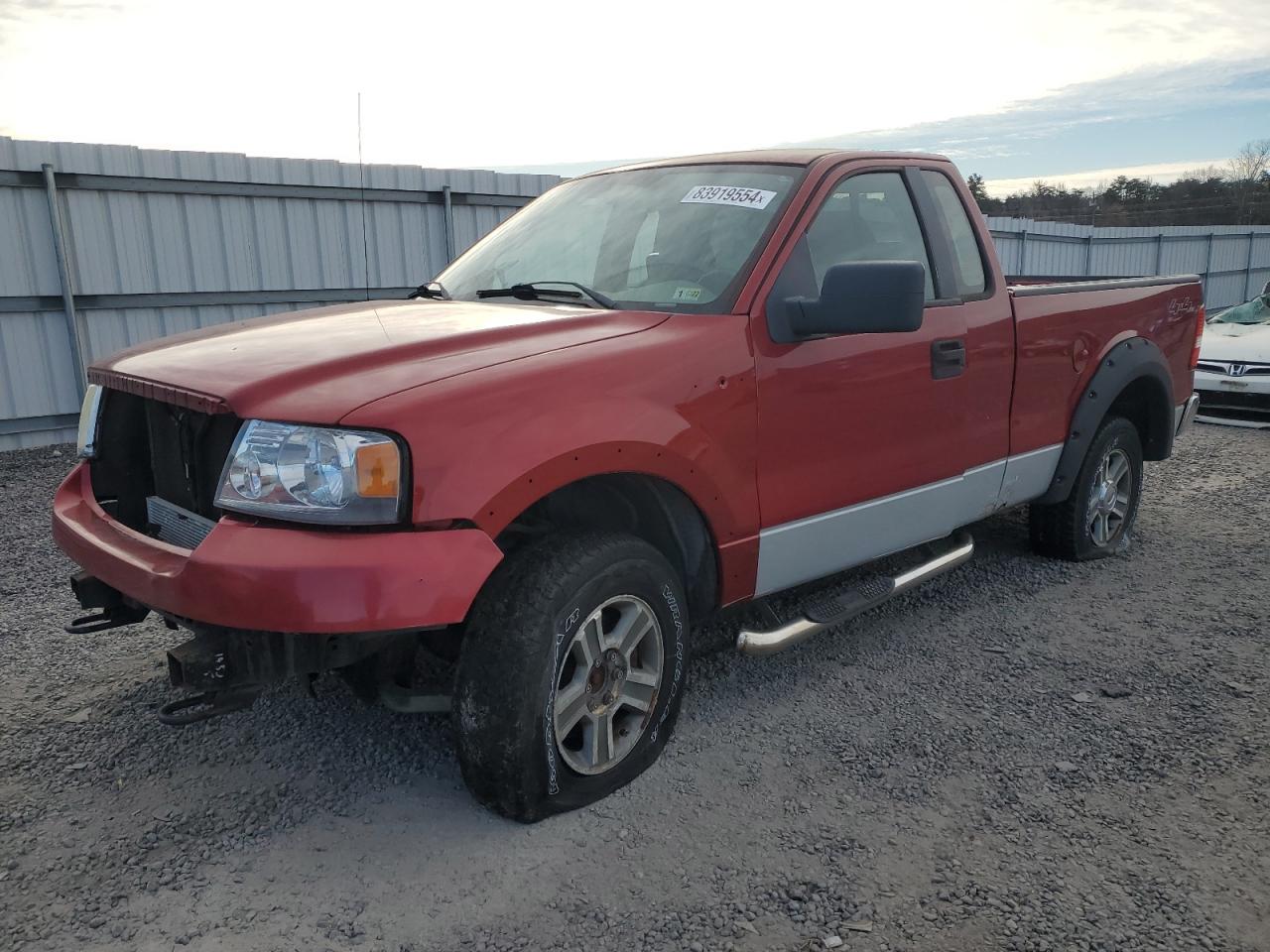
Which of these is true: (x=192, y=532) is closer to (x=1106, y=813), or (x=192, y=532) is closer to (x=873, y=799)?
(x=873, y=799)

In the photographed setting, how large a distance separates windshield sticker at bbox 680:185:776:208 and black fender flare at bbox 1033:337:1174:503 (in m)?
2.19

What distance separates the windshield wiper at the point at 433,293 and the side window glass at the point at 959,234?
2034 millimetres

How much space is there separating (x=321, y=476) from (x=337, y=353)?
19.5 inches

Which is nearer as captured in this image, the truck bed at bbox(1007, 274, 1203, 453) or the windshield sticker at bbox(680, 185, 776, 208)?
the windshield sticker at bbox(680, 185, 776, 208)

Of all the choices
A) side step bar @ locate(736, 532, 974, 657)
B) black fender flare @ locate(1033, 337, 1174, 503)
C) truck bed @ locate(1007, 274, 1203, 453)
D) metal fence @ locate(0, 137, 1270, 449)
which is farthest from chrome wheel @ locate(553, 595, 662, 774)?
metal fence @ locate(0, 137, 1270, 449)

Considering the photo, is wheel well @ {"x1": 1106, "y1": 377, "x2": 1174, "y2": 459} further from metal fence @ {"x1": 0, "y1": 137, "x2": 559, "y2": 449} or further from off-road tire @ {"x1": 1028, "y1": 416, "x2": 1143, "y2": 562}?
metal fence @ {"x1": 0, "y1": 137, "x2": 559, "y2": 449}

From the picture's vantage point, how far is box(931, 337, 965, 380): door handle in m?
3.78

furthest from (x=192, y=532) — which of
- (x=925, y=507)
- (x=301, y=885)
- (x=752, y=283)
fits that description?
(x=925, y=507)

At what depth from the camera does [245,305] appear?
384 inches

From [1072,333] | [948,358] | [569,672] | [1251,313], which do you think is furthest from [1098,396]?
[1251,313]

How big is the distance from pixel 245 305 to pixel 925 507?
7868 mm

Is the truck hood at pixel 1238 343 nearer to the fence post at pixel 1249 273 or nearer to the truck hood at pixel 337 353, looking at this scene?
the truck hood at pixel 337 353

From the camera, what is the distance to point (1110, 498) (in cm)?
524

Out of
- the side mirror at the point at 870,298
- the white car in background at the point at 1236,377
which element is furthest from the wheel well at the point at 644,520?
the white car in background at the point at 1236,377
